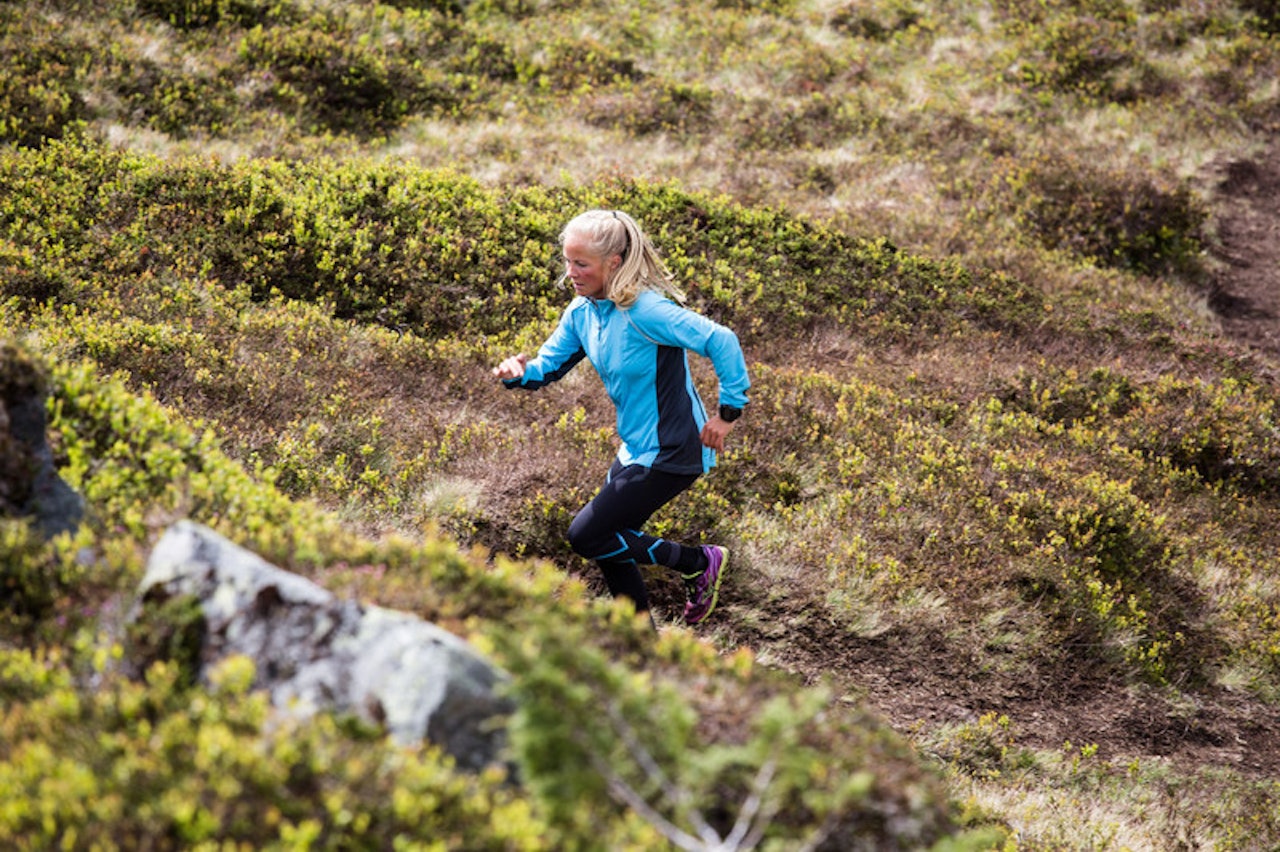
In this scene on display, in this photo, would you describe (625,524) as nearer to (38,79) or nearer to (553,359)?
(553,359)

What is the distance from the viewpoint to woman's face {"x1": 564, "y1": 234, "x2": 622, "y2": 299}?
5742mm

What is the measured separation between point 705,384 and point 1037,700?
452 cm

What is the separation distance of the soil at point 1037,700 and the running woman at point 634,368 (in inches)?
66.8

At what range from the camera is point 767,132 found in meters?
16.9

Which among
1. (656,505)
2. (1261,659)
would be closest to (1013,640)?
(1261,659)

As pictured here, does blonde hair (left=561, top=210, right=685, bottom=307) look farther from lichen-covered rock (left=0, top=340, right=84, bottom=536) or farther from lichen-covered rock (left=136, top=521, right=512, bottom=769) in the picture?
lichen-covered rock (left=0, top=340, right=84, bottom=536)

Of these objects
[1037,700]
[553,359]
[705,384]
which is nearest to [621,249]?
[553,359]

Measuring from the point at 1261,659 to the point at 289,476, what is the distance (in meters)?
8.31

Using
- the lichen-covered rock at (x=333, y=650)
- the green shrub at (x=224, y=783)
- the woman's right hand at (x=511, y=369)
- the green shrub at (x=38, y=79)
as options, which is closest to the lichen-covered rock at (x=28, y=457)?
the lichen-covered rock at (x=333, y=650)

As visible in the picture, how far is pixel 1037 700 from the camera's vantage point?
7621 mm

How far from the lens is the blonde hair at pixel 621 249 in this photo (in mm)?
5746

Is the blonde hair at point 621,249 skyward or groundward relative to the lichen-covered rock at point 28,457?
skyward

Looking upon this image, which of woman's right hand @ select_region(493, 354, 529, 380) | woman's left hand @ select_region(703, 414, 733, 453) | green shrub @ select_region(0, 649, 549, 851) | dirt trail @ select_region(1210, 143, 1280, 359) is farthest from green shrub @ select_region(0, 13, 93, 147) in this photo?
dirt trail @ select_region(1210, 143, 1280, 359)

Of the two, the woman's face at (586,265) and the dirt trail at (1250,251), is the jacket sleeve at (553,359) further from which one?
the dirt trail at (1250,251)
